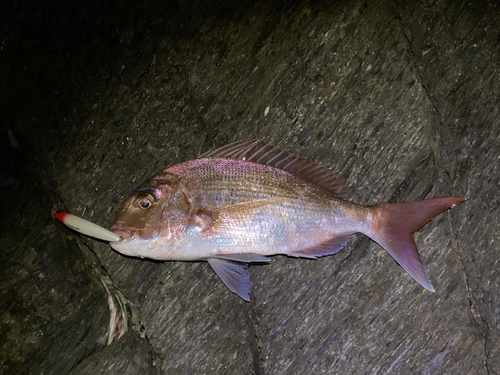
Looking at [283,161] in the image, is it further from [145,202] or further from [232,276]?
[145,202]

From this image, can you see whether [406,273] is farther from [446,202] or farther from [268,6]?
[268,6]

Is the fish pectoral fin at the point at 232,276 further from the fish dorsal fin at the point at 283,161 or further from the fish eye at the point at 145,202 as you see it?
the fish dorsal fin at the point at 283,161

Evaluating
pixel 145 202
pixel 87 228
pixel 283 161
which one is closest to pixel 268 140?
pixel 283 161

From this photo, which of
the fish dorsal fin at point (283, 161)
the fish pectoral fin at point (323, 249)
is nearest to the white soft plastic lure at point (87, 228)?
the fish dorsal fin at point (283, 161)

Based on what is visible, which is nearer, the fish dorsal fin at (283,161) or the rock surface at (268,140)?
the fish dorsal fin at (283,161)

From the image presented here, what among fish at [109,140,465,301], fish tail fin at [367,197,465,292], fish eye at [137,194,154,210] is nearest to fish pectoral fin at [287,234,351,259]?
fish at [109,140,465,301]

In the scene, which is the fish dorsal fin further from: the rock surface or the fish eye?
the fish eye
